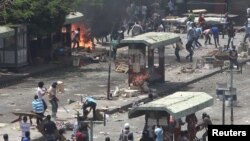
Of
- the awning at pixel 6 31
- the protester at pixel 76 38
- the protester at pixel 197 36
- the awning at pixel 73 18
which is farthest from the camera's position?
the protester at pixel 197 36

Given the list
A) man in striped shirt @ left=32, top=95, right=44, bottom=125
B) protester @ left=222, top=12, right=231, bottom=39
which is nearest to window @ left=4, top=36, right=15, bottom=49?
man in striped shirt @ left=32, top=95, right=44, bottom=125

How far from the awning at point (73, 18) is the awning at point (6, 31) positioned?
524 cm

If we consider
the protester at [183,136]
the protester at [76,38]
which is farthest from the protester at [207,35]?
the protester at [183,136]

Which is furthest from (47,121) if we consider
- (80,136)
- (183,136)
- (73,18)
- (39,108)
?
(73,18)

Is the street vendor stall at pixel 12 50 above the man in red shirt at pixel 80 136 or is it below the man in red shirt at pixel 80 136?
above

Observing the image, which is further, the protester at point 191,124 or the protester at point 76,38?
the protester at point 76,38

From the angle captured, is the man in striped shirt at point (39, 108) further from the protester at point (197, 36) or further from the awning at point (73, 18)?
the protester at point (197, 36)

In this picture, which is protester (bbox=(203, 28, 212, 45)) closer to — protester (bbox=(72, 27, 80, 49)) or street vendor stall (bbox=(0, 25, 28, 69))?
protester (bbox=(72, 27, 80, 49))

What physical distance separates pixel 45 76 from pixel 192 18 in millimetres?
15117

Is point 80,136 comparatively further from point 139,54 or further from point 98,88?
point 98,88

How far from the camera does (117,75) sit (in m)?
38.4

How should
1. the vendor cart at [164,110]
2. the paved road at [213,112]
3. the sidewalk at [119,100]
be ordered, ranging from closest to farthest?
1. the vendor cart at [164,110]
2. the sidewalk at [119,100]
3. the paved road at [213,112]

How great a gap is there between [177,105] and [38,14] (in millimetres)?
16600

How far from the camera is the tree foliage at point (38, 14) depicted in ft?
125
